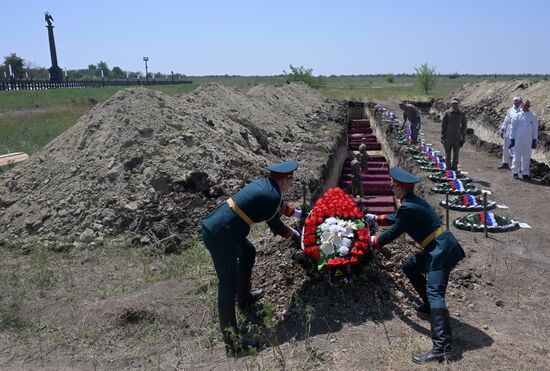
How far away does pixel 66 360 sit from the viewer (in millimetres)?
4227

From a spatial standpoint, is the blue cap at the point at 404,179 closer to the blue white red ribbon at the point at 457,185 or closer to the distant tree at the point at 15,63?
the blue white red ribbon at the point at 457,185

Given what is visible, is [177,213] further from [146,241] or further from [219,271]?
[219,271]

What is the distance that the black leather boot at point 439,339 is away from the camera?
3734 mm

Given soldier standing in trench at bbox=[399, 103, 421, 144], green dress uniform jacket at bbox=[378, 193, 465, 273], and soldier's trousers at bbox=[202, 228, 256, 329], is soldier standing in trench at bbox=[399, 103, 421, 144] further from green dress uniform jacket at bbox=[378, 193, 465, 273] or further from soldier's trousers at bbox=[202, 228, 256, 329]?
soldier's trousers at bbox=[202, 228, 256, 329]

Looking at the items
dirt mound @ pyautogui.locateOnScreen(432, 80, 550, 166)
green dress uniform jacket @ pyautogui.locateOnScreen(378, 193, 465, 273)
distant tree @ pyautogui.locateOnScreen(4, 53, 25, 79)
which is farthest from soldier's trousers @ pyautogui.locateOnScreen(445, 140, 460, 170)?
distant tree @ pyautogui.locateOnScreen(4, 53, 25, 79)

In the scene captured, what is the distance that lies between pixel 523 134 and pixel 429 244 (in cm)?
727

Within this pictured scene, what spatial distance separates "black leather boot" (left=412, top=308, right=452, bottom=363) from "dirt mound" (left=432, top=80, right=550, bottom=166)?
935cm

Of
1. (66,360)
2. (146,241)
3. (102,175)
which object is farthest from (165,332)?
(102,175)

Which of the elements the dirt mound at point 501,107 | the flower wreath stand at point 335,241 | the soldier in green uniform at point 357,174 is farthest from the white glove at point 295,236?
the dirt mound at point 501,107

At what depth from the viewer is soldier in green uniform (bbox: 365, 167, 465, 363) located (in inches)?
154

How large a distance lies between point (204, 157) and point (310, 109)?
15.3 metres

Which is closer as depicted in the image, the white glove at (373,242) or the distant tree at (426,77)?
the white glove at (373,242)

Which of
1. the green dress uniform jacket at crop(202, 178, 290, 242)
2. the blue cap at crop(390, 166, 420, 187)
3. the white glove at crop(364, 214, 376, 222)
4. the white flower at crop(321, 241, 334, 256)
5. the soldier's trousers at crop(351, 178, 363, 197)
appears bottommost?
the soldier's trousers at crop(351, 178, 363, 197)

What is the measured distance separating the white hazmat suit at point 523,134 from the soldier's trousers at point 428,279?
6889 mm
